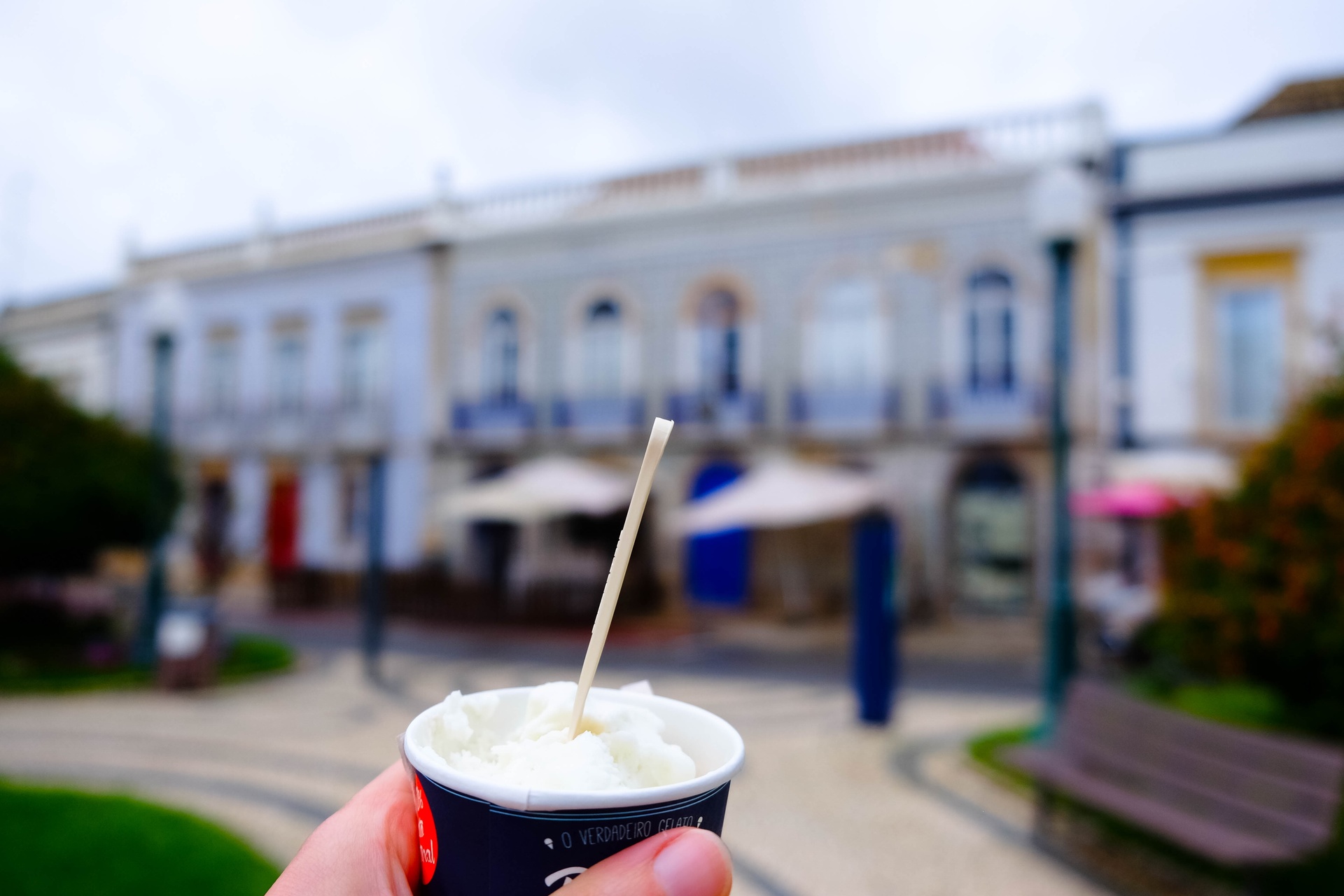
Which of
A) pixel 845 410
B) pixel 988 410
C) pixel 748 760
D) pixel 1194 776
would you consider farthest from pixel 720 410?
pixel 1194 776

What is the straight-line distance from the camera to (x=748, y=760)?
6551mm

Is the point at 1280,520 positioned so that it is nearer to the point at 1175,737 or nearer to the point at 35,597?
the point at 1175,737

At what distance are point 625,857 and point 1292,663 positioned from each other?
17.5ft

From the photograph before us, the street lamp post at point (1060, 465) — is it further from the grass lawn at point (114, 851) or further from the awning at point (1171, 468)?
the awning at point (1171, 468)

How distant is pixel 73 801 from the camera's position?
4711 millimetres

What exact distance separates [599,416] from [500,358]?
2.75 meters

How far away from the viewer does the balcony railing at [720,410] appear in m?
15.2

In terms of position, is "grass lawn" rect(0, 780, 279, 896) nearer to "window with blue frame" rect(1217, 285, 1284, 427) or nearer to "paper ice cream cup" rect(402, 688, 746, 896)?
"paper ice cream cup" rect(402, 688, 746, 896)

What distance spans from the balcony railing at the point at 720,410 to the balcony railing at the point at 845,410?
2.23 feet

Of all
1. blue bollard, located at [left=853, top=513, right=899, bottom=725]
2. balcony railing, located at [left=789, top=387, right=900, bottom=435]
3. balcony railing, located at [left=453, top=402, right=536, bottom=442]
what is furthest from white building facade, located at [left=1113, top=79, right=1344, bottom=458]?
balcony railing, located at [left=453, top=402, right=536, bottom=442]

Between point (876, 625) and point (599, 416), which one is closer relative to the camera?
point (876, 625)

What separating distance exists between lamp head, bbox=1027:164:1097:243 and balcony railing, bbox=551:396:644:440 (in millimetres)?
10467

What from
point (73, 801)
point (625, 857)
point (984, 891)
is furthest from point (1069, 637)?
point (73, 801)

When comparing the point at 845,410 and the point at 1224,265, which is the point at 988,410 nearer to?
the point at 845,410
